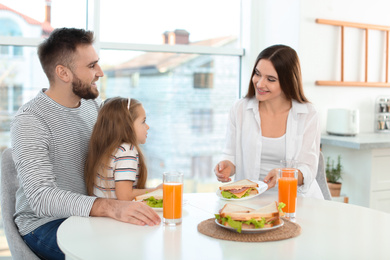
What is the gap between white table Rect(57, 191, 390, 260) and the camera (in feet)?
3.92

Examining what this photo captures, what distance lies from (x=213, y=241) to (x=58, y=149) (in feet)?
2.69

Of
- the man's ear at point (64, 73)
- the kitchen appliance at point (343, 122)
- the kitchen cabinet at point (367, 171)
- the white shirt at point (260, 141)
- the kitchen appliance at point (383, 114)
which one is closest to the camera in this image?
the man's ear at point (64, 73)

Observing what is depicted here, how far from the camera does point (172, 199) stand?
141cm

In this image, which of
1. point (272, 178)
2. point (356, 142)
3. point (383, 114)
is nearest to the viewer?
point (272, 178)

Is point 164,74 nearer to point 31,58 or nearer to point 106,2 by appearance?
point 106,2

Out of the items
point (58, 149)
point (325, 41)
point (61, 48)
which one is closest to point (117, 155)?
point (58, 149)

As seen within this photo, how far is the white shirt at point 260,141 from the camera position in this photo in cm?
221

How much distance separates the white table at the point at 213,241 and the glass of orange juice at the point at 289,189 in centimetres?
5

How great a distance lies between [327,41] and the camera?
3441 millimetres

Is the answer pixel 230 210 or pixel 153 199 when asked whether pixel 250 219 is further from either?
pixel 153 199

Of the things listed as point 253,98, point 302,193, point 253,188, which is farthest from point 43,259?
point 253,98

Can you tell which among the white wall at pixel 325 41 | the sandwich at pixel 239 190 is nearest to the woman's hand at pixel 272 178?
the sandwich at pixel 239 190

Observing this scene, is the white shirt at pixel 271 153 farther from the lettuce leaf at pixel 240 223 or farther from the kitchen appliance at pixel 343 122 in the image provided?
the kitchen appliance at pixel 343 122

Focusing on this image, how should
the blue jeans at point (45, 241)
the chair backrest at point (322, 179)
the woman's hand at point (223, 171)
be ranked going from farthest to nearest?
the chair backrest at point (322, 179) < the woman's hand at point (223, 171) < the blue jeans at point (45, 241)
